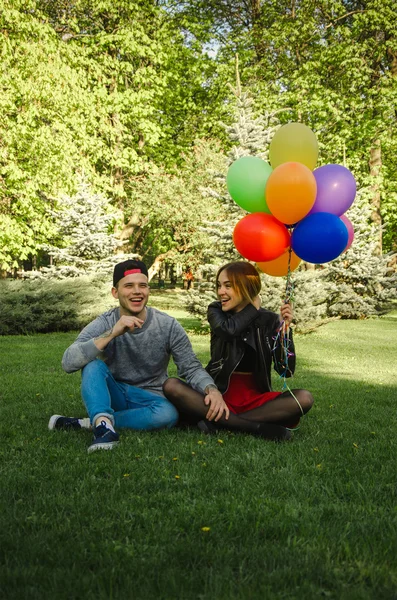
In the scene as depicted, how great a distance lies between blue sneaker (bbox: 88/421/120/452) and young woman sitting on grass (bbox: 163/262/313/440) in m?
0.64

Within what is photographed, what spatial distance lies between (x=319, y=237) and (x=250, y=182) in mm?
786

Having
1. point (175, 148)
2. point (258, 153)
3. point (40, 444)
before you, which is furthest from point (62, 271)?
point (40, 444)

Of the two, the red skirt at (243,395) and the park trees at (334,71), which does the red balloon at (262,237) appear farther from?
the park trees at (334,71)

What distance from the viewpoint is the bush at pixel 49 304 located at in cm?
1277

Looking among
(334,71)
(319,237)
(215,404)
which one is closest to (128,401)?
(215,404)

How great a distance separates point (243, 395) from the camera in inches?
179

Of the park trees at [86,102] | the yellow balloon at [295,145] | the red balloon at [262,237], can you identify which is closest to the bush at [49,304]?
Answer: the park trees at [86,102]

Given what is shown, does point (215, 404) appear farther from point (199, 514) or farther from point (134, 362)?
point (199, 514)

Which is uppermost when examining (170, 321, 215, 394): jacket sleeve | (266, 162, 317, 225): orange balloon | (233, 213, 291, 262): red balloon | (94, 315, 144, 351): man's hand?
(266, 162, 317, 225): orange balloon

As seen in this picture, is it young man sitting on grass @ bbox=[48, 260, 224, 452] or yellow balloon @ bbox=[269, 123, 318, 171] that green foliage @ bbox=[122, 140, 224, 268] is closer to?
yellow balloon @ bbox=[269, 123, 318, 171]

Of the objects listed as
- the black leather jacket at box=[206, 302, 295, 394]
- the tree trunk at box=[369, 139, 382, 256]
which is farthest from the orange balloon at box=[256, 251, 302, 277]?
the tree trunk at box=[369, 139, 382, 256]

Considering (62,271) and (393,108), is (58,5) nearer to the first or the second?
(62,271)

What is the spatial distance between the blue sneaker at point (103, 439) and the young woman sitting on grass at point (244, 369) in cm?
64

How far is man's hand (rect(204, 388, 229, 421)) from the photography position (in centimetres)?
414
